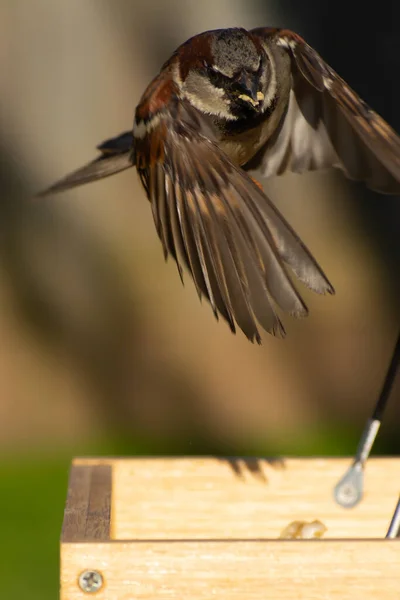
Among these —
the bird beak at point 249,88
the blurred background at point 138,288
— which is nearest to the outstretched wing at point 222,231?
the bird beak at point 249,88

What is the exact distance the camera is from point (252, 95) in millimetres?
1989

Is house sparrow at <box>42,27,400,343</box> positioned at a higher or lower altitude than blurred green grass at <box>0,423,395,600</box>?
higher

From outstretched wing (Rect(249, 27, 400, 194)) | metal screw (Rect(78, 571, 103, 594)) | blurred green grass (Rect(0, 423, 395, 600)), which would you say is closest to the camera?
metal screw (Rect(78, 571, 103, 594))

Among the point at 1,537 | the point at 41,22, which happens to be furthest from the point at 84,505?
the point at 41,22

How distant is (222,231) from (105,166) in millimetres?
822

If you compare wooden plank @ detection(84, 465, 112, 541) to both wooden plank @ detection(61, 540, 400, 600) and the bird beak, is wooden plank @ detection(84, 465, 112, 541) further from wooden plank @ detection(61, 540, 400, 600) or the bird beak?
the bird beak

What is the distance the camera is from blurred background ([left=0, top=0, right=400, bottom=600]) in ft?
12.4

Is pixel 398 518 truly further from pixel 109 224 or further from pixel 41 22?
pixel 41 22

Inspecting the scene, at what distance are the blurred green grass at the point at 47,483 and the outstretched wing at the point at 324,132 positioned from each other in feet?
5.17

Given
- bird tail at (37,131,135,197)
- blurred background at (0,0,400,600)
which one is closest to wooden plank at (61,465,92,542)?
bird tail at (37,131,135,197)

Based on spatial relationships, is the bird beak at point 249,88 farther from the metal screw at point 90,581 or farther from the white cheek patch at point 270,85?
the metal screw at point 90,581

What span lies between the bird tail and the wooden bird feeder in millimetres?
666

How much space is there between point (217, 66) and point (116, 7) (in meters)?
1.92

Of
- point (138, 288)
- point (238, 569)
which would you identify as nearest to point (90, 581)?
point (238, 569)
